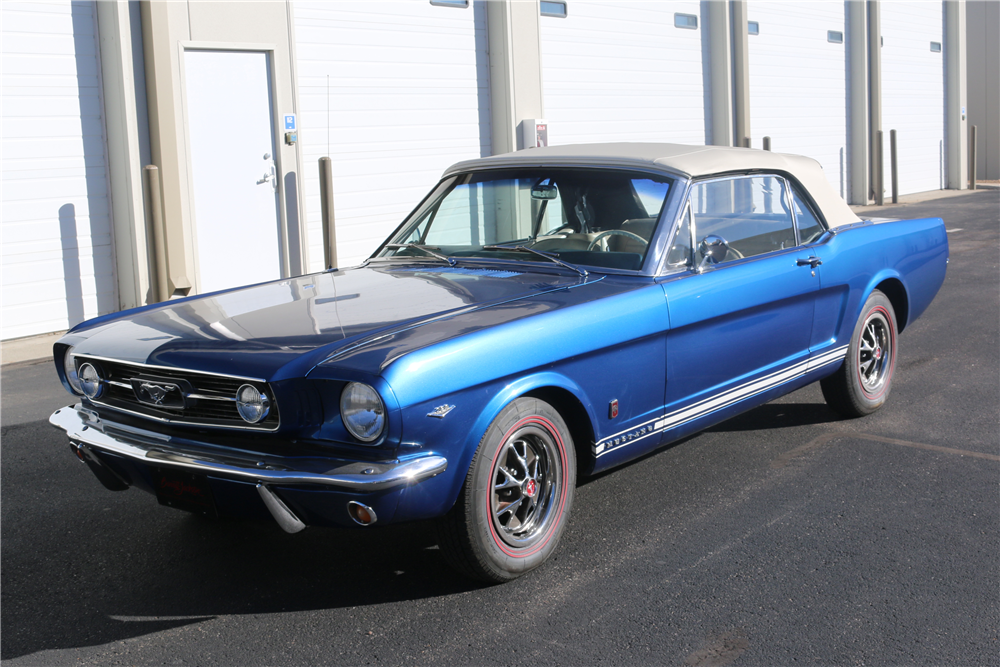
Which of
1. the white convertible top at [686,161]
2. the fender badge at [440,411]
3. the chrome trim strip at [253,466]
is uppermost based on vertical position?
the white convertible top at [686,161]

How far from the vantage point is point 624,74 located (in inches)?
547

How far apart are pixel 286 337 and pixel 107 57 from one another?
663 centimetres

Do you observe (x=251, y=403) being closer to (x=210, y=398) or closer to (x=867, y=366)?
(x=210, y=398)

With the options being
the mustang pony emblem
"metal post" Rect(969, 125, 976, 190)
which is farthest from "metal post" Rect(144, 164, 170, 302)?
"metal post" Rect(969, 125, 976, 190)

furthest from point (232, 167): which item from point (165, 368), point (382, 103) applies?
point (165, 368)

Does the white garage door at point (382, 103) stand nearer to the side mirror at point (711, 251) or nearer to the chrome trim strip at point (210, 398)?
the side mirror at point (711, 251)

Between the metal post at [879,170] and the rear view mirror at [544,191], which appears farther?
the metal post at [879,170]

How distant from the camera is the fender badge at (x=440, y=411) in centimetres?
293

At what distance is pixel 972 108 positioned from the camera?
26234mm

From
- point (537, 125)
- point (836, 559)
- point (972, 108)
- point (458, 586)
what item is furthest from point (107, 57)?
point (972, 108)

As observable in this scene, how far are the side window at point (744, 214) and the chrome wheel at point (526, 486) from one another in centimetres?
119

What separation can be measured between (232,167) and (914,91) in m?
17.5

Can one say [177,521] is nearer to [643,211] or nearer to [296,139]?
[643,211]

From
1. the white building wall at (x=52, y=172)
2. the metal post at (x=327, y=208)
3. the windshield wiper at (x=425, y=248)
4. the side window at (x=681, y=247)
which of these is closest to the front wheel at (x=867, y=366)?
the side window at (x=681, y=247)
